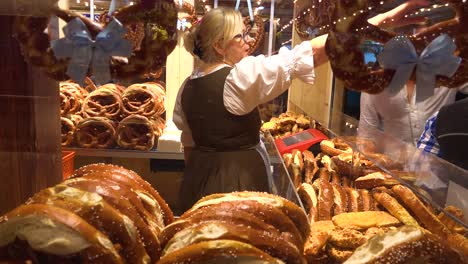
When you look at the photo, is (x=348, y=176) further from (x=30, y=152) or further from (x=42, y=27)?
(x=42, y=27)

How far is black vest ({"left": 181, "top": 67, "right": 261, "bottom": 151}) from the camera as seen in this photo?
1988mm

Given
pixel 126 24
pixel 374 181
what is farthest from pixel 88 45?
pixel 374 181

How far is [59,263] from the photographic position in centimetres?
86

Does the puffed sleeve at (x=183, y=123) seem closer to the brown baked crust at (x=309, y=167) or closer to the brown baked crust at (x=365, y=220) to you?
the brown baked crust at (x=309, y=167)

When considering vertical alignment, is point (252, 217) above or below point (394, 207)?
above

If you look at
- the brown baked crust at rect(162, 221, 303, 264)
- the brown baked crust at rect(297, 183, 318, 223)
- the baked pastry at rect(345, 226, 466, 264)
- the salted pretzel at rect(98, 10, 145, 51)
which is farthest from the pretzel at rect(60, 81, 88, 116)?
the baked pastry at rect(345, 226, 466, 264)

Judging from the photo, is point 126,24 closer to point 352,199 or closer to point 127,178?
point 127,178

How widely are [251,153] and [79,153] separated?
4.08ft

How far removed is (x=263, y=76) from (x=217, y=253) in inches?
43.7

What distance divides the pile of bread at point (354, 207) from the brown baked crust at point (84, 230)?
23.5 inches

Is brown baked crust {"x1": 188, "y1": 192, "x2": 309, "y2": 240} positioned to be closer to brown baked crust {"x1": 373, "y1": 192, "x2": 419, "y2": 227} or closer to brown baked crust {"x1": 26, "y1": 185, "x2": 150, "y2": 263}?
brown baked crust {"x1": 26, "y1": 185, "x2": 150, "y2": 263}

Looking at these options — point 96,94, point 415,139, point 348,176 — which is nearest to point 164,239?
point 415,139

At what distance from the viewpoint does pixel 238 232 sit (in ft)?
2.94

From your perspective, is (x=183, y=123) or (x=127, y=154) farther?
(x=127, y=154)
